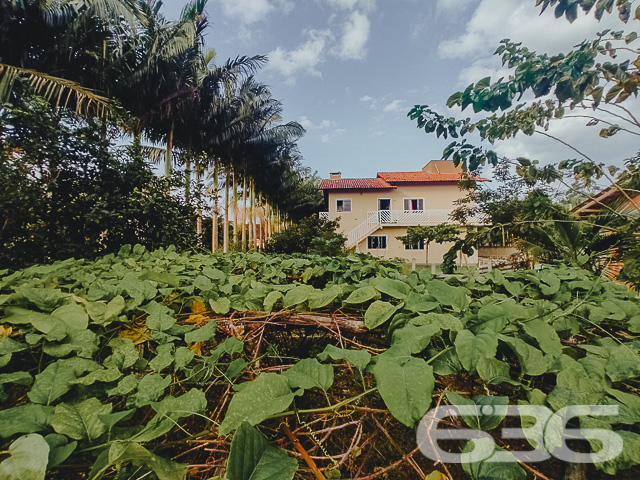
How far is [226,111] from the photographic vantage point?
14844 millimetres

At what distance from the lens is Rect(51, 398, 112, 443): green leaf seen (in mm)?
490

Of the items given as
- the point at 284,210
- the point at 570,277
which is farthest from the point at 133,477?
the point at 284,210

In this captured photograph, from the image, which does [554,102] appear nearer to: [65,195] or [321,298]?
[321,298]

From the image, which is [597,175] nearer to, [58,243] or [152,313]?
[152,313]

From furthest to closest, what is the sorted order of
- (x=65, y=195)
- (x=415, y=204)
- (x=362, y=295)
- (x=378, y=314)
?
(x=415, y=204) < (x=65, y=195) < (x=362, y=295) < (x=378, y=314)

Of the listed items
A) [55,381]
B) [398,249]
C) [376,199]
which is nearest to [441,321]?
[55,381]

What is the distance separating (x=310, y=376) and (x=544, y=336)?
1.69 ft

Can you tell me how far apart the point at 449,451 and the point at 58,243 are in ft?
18.0

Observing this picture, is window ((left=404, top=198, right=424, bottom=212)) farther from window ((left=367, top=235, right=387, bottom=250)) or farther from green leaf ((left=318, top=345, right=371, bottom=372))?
green leaf ((left=318, top=345, right=371, bottom=372))

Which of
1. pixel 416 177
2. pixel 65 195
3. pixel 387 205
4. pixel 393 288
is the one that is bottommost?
pixel 393 288

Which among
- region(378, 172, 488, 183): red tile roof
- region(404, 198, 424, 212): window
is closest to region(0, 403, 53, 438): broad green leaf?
region(378, 172, 488, 183): red tile roof

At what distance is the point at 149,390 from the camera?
0.62 meters

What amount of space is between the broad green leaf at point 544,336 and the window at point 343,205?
2423 centimetres

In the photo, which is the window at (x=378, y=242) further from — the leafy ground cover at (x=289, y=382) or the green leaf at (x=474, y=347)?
the green leaf at (x=474, y=347)
